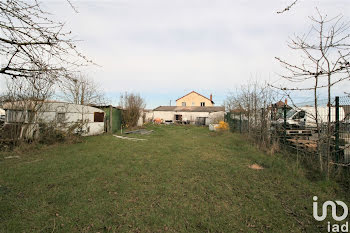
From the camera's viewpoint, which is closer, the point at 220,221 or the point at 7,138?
the point at 220,221

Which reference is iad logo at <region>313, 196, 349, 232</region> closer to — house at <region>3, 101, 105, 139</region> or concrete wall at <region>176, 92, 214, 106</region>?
house at <region>3, 101, 105, 139</region>

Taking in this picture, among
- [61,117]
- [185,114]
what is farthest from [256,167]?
[185,114]

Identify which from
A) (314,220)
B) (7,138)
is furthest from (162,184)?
(7,138)

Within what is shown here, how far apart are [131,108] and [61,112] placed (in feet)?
29.6

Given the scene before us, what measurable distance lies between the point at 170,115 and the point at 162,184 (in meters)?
30.4

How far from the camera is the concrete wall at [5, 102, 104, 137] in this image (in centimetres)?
866

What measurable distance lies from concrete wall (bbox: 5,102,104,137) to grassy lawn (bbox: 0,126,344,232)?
3839mm

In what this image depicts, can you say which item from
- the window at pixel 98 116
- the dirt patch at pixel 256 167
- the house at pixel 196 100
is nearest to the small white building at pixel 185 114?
the house at pixel 196 100

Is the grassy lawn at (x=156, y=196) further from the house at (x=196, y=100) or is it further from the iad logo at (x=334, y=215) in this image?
the house at (x=196, y=100)

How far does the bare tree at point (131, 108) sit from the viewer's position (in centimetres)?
1948

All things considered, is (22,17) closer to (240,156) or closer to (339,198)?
(339,198)

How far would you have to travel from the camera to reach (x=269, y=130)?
7.99 metres

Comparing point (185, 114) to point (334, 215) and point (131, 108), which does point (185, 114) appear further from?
point (334, 215)

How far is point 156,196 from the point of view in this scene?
141 inches
